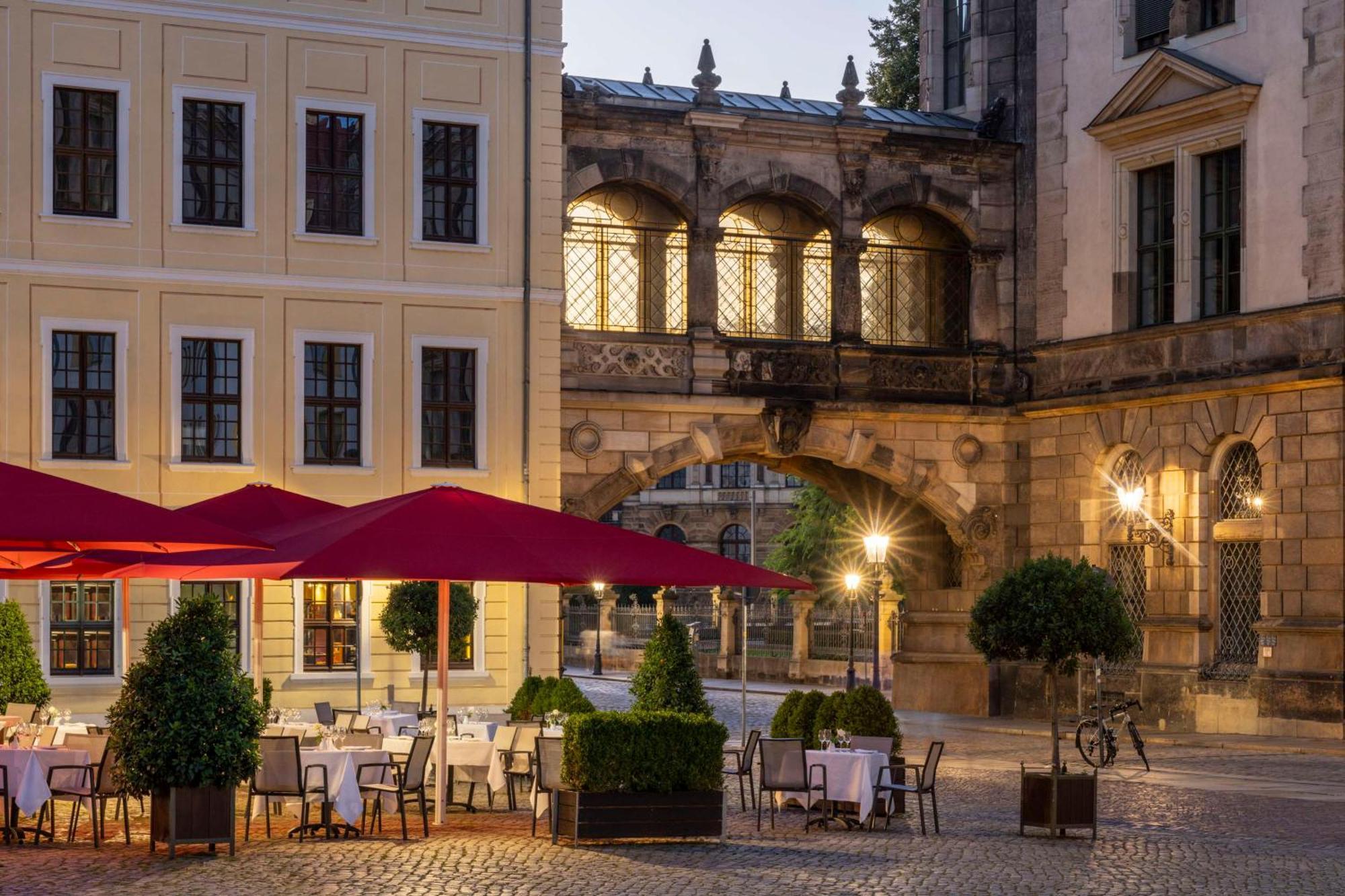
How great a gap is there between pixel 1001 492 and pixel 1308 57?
9233 millimetres

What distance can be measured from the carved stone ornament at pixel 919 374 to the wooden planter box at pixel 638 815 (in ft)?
61.8

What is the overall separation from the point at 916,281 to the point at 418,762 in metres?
20.2

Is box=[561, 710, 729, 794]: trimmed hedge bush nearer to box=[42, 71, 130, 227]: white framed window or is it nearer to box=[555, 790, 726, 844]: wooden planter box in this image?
box=[555, 790, 726, 844]: wooden planter box

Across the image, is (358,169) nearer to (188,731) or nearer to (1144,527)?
(1144,527)

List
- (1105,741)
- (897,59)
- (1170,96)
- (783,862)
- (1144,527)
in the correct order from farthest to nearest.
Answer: (897,59), (1144,527), (1170,96), (1105,741), (783,862)

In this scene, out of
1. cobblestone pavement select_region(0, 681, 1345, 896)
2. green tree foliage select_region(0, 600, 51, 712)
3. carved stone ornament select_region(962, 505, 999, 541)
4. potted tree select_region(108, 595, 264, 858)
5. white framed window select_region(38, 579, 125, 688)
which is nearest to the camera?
cobblestone pavement select_region(0, 681, 1345, 896)

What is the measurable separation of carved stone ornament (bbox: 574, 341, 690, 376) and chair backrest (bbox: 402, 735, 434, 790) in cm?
1554

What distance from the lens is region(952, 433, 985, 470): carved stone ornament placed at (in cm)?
3666

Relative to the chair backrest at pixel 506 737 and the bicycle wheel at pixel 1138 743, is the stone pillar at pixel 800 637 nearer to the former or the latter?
the bicycle wheel at pixel 1138 743

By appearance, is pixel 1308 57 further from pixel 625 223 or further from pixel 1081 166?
pixel 625 223

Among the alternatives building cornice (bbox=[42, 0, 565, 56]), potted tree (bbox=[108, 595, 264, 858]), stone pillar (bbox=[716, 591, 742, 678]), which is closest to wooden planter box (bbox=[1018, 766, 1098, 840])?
potted tree (bbox=[108, 595, 264, 858])

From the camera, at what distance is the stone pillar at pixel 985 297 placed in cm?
3697

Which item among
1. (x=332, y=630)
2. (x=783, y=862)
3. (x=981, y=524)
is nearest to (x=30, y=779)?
(x=783, y=862)

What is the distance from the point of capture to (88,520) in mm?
16797
